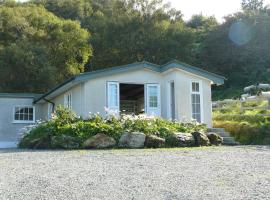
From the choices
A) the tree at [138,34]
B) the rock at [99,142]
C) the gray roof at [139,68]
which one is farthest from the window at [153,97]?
the tree at [138,34]

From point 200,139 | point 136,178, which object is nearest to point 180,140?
point 200,139

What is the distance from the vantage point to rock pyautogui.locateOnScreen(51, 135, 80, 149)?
13789 millimetres

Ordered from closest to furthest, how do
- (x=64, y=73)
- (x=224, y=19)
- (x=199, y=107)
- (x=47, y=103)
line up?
(x=199, y=107) → (x=47, y=103) → (x=64, y=73) → (x=224, y=19)

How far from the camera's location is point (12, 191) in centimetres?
616

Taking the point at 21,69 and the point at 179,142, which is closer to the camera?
the point at 179,142

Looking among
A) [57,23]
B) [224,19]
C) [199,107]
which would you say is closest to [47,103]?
[199,107]

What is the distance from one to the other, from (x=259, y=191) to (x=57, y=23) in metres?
35.2

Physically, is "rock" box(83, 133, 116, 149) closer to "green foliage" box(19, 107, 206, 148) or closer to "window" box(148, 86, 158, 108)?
"green foliage" box(19, 107, 206, 148)

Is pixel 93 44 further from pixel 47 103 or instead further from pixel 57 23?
pixel 47 103

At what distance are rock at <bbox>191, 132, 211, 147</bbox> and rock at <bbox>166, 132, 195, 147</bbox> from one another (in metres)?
Result: 0.17

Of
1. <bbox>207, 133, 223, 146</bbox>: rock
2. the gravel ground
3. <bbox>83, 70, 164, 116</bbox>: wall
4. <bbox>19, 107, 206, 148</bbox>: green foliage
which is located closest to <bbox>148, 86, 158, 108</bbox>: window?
<bbox>83, 70, 164, 116</bbox>: wall

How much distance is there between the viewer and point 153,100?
1888 centimetres

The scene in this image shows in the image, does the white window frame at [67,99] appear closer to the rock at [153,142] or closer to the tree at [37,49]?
the rock at [153,142]

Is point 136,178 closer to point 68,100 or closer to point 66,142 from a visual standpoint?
point 66,142
